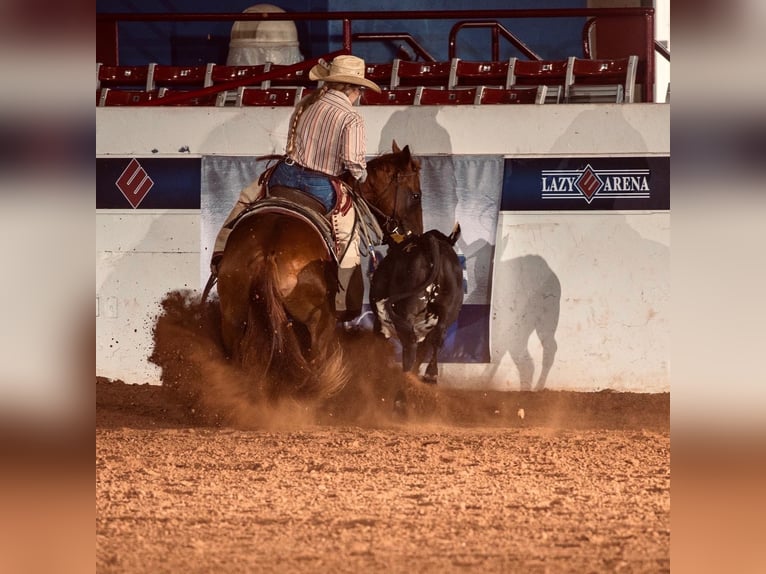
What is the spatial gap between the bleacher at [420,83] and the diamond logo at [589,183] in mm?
729

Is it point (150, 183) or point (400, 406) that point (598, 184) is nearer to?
point (400, 406)

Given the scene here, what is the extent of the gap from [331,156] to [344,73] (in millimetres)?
669

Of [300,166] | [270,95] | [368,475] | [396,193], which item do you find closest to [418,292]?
[396,193]

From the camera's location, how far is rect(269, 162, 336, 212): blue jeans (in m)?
7.62

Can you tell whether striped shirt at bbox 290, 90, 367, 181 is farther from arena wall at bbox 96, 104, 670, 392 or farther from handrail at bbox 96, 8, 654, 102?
handrail at bbox 96, 8, 654, 102

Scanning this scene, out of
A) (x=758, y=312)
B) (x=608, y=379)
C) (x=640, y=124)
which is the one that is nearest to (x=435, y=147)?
(x=640, y=124)

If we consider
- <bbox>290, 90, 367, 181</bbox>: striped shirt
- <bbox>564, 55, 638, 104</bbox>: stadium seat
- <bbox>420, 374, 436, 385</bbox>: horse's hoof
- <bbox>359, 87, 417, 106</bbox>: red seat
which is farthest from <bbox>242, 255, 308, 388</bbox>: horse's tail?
<bbox>564, 55, 638, 104</bbox>: stadium seat

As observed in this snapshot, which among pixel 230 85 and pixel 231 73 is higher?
pixel 231 73

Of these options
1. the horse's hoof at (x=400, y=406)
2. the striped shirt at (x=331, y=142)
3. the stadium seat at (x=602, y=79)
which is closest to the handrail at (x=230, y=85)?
the striped shirt at (x=331, y=142)

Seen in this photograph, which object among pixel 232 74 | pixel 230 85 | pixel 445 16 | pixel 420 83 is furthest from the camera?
pixel 232 74

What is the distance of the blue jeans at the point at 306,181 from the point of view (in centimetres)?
762

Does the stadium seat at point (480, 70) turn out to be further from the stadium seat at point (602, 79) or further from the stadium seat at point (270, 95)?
the stadium seat at point (270, 95)

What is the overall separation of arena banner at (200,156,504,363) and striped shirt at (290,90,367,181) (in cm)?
108

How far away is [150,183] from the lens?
8984 mm
